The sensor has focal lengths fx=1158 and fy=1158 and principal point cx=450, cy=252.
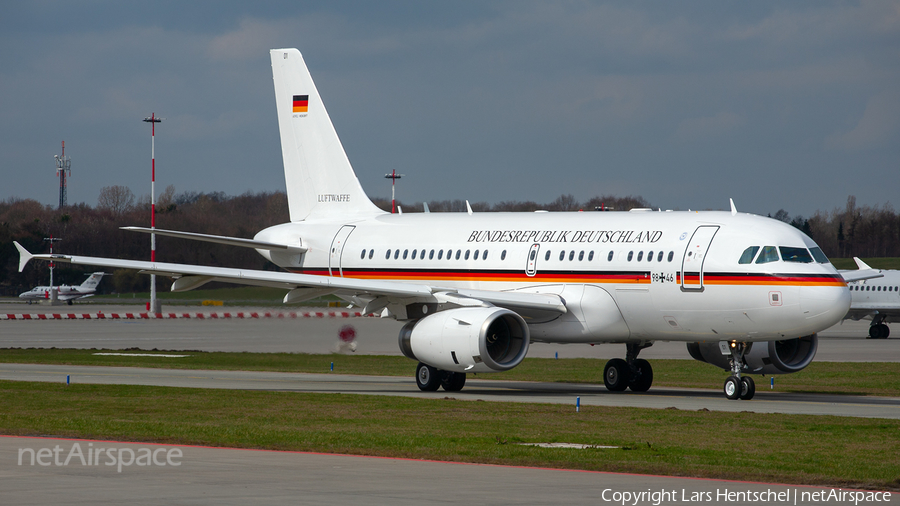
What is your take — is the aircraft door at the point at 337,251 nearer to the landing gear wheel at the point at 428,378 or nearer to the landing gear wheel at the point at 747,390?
the landing gear wheel at the point at 428,378

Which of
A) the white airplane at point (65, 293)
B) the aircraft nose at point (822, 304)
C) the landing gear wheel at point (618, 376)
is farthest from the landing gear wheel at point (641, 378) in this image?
the white airplane at point (65, 293)

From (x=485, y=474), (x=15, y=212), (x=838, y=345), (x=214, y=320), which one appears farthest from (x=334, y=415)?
(x=15, y=212)

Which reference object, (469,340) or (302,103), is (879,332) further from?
(469,340)

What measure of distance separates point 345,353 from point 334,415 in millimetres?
21081

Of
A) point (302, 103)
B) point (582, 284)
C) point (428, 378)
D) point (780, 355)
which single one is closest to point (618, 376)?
point (582, 284)

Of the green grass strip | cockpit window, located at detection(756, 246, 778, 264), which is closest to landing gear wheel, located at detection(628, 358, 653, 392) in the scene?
cockpit window, located at detection(756, 246, 778, 264)

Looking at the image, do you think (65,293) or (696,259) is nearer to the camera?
(696,259)

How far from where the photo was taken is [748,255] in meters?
24.2

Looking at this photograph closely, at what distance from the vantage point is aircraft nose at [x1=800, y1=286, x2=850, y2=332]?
23312 mm

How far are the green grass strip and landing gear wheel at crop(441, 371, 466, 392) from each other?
3281 millimetres

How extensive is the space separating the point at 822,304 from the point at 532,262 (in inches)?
277

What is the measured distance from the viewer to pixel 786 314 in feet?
Answer: 77.4

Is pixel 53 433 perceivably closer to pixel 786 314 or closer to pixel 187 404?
pixel 187 404

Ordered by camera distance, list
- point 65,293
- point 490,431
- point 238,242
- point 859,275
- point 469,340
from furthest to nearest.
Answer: point 65,293
point 859,275
point 238,242
point 469,340
point 490,431
